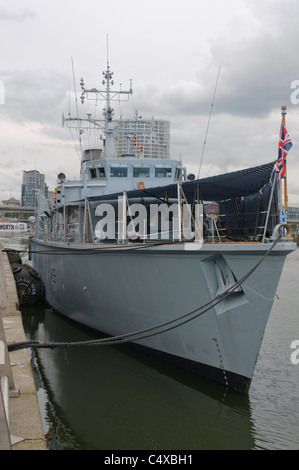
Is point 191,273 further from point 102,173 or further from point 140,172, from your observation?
point 102,173

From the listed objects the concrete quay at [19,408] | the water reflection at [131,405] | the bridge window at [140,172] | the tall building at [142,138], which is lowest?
the water reflection at [131,405]

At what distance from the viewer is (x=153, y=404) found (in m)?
8.11

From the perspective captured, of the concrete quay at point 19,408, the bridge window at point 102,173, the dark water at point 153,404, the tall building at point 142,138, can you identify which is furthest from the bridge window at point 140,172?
the concrete quay at point 19,408

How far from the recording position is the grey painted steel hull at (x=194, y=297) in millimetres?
7902

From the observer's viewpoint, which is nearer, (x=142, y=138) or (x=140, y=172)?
(x=140, y=172)

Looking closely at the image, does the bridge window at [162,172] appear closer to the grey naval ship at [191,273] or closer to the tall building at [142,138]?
the tall building at [142,138]

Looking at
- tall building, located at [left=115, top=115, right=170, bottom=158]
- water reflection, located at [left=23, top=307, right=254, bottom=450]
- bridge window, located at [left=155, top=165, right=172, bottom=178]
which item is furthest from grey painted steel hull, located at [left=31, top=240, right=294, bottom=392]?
tall building, located at [left=115, top=115, right=170, bottom=158]

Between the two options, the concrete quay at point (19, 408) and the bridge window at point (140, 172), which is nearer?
the concrete quay at point (19, 408)

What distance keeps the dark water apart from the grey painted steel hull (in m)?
0.47

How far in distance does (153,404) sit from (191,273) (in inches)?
95.3

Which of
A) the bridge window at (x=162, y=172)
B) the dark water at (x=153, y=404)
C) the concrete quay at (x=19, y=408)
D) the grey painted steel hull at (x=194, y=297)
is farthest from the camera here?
the bridge window at (x=162, y=172)

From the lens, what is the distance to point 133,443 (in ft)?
22.2

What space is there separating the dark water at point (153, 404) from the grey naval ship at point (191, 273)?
0.47 meters

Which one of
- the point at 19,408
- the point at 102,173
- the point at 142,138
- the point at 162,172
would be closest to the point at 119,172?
the point at 102,173
